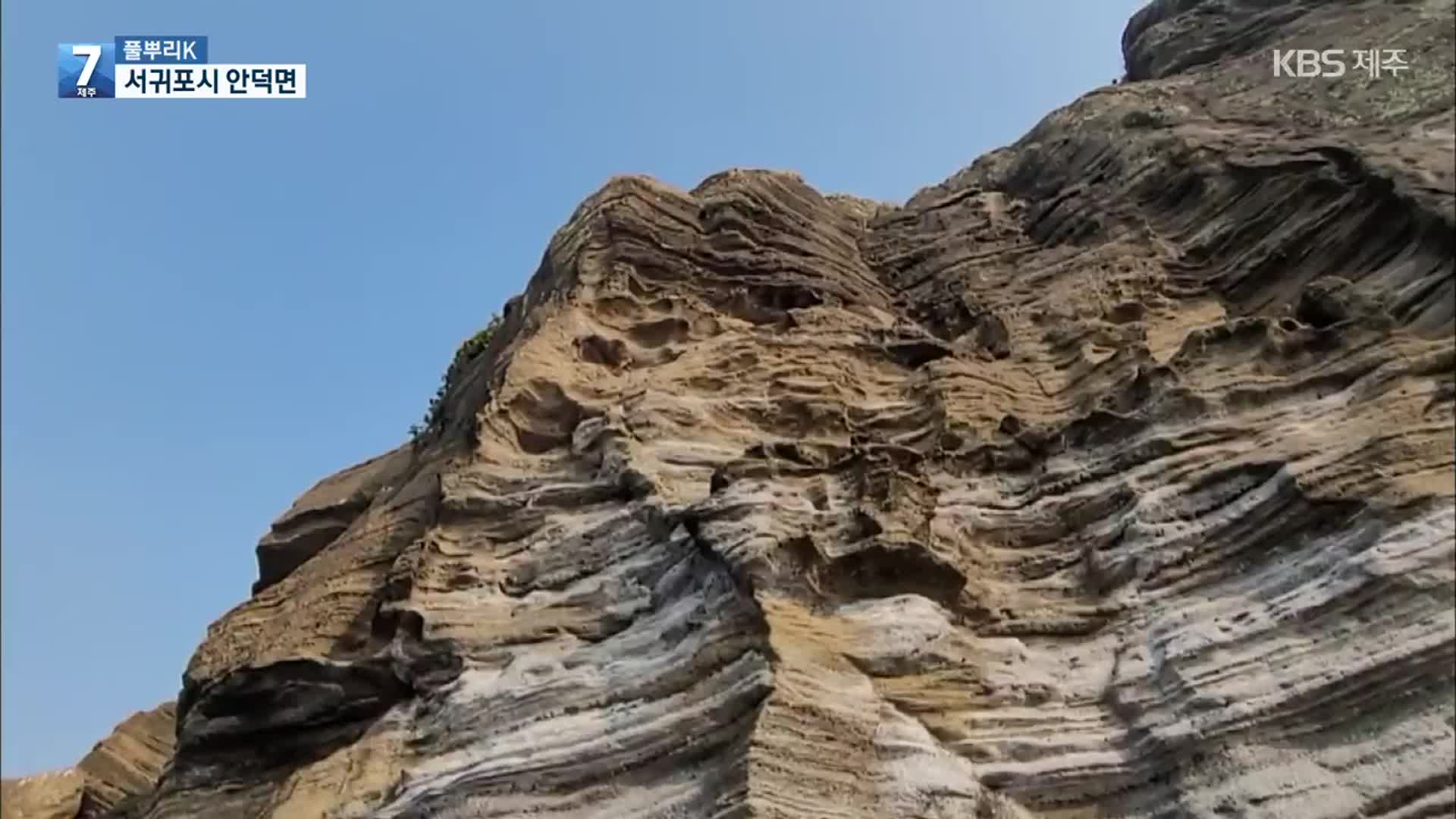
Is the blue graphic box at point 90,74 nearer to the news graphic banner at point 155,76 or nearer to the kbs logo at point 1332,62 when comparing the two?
the news graphic banner at point 155,76

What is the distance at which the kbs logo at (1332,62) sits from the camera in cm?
1622

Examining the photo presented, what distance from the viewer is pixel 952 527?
1249 centimetres

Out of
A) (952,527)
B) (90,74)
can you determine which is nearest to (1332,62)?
(952,527)

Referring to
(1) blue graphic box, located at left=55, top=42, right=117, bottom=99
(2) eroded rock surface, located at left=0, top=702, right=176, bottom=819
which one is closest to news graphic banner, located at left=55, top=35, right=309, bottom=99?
(1) blue graphic box, located at left=55, top=42, right=117, bottom=99

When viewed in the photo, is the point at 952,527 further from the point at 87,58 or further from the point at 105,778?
the point at 105,778

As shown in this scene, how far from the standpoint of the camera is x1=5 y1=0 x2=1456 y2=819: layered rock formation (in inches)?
388

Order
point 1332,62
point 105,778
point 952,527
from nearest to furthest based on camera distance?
1. point 952,527
2. point 1332,62
3. point 105,778

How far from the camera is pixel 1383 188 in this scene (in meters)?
12.9

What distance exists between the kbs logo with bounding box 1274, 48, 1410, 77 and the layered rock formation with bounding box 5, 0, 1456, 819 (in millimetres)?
294

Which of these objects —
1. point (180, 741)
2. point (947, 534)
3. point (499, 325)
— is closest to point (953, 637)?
point (947, 534)

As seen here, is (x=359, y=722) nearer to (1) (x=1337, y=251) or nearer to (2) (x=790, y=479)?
(2) (x=790, y=479)

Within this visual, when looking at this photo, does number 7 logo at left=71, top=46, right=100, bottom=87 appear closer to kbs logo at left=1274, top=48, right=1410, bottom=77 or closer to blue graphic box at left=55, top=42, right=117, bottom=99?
blue graphic box at left=55, top=42, right=117, bottom=99

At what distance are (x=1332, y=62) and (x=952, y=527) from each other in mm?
9156

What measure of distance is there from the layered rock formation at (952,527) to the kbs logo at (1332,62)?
0.29 m
